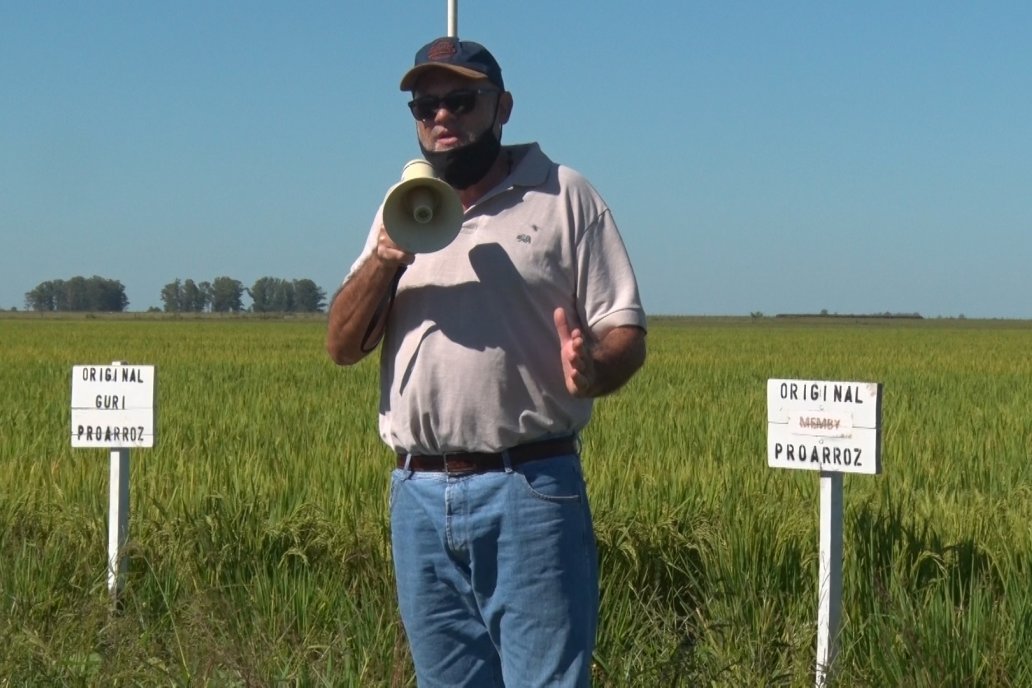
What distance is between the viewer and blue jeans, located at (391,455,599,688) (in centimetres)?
268

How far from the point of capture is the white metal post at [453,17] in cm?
373

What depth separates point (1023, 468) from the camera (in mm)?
7414

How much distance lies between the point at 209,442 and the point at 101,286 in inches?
6401

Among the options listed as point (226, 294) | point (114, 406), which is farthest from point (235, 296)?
point (114, 406)

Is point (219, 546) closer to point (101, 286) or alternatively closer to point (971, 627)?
point (971, 627)

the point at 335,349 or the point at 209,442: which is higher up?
the point at 335,349

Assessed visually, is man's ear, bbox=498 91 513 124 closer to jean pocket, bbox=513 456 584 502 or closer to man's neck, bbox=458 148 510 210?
man's neck, bbox=458 148 510 210

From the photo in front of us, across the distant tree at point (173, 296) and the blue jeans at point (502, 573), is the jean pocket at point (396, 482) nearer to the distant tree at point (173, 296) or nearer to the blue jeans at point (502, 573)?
the blue jeans at point (502, 573)

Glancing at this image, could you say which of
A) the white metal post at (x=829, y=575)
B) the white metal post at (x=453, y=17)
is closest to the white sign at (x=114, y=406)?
the white metal post at (x=453, y=17)

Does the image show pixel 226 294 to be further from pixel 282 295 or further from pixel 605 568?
pixel 605 568

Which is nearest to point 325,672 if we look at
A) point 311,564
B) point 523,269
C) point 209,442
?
point 311,564

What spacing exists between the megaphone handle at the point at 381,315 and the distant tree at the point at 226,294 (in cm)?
15855

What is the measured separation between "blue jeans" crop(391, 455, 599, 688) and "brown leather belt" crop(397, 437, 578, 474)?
0.06ft

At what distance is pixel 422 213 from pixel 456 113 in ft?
0.93
